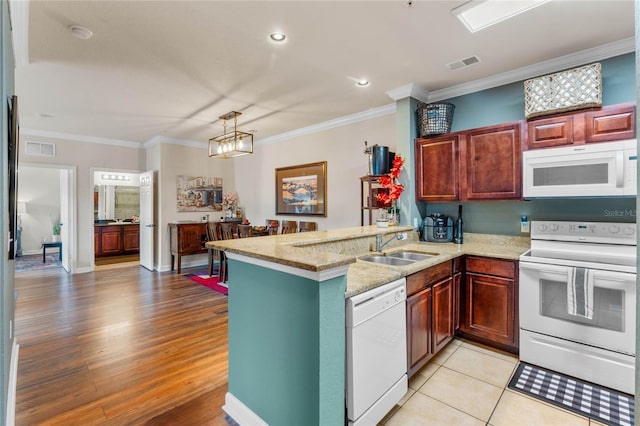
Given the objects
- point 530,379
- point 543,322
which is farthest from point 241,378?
point 543,322

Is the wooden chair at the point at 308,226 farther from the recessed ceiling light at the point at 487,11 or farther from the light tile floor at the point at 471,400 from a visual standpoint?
the recessed ceiling light at the point at 487,11

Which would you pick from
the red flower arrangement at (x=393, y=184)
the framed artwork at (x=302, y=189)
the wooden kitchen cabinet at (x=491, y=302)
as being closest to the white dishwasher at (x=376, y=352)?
the wooden kitchen cabinet at (x=491, y=302)

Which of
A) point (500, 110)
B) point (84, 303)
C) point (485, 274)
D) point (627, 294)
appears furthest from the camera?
point (84, 303)

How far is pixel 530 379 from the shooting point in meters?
2.37

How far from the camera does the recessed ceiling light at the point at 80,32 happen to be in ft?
7.76

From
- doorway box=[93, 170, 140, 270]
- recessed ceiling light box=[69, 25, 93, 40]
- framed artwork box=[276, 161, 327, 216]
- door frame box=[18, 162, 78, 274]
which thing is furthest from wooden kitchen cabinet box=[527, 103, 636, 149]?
doorway box=[93, 170, 140, 270]

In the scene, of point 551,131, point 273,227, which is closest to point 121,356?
point 273,227

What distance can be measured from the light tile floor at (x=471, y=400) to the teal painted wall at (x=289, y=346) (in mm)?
698

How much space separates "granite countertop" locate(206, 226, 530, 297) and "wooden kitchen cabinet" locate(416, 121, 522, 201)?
54 cm

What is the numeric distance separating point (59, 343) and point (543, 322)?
441 cm

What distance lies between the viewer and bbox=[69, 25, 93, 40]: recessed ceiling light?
237 centimetres

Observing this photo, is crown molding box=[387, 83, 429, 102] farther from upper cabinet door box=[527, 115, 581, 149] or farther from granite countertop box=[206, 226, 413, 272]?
granite countertop box=[206, 226, 413, 272]

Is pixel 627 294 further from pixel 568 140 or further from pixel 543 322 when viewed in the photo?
pixel 568 140

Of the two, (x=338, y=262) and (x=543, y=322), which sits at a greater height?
(x=338, y=262)
